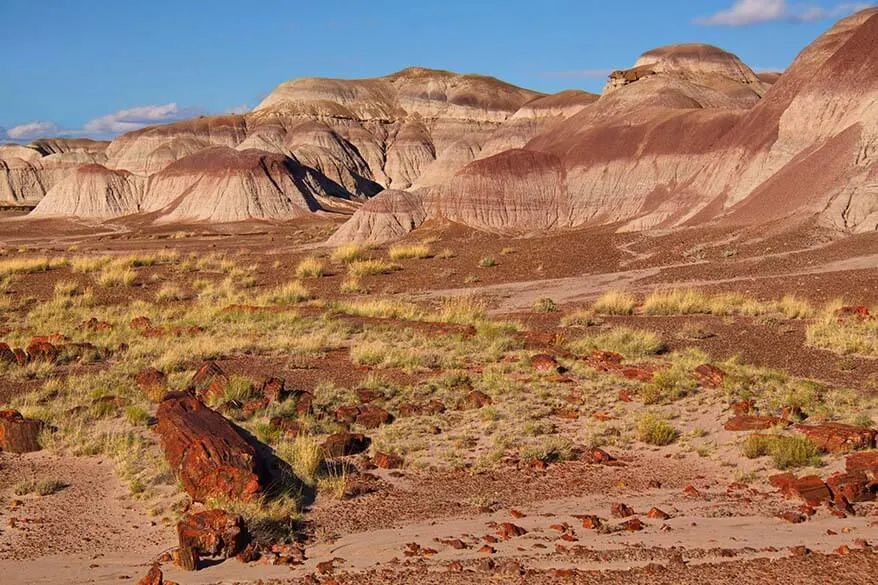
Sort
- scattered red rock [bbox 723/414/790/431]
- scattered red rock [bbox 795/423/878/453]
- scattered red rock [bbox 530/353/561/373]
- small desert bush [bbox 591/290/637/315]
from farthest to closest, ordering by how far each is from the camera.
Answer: small desert bush [bbox 591/290/637/315]
scattered red rock [bbox 530/353/561/373]
scattered red rock [bbox 723/414/790/431]
scattered red rock [bbox 795/423/878/453]

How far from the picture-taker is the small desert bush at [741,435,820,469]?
33.7ft

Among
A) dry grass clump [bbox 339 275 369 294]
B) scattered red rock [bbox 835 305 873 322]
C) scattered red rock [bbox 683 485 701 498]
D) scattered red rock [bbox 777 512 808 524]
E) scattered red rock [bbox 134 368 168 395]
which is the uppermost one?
dry grass clump [bbox 339 275 369 294]

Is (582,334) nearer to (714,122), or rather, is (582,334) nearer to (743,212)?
(743,212)

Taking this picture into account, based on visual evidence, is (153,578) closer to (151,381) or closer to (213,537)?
(213,537)

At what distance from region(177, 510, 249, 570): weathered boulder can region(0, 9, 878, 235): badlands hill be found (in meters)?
27.3

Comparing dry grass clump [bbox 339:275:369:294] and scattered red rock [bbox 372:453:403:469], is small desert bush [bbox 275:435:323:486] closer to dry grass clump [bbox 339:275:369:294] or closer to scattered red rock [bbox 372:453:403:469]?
scattered red rock [bbox 372:453:403:469]

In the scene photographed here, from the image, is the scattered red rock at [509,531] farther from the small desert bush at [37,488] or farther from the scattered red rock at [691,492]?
the small desert bush at [37,488]

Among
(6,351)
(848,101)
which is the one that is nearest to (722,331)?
(6,351)

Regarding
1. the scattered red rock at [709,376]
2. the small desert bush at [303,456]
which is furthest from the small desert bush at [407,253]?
the small desert bush at [303,456]

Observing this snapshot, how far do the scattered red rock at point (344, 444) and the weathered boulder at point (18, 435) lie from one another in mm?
3783

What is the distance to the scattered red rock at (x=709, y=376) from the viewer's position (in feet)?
46.8

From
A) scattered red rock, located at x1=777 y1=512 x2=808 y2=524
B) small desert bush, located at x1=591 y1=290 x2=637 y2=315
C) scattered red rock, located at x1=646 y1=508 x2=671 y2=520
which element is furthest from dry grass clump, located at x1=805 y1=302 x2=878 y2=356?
scattered red rock, located at x1=646 y1=508 x2=671 y2=520

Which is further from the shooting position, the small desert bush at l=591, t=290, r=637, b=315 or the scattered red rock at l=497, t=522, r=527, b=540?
the small desert bush at l=591, t=290, r=637, b=315

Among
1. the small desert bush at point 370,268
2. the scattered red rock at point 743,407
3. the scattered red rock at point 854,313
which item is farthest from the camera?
the small desert bush at point 370,268
